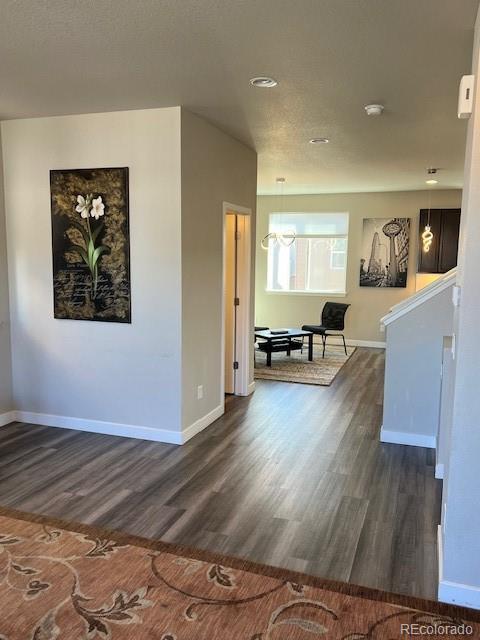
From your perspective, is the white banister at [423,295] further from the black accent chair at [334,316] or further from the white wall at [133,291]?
the black accent chair at [334,316]

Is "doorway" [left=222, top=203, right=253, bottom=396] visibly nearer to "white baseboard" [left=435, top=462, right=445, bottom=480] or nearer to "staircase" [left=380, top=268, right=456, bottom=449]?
"staircase" [left=380, top=268, right=456, bottom=449]

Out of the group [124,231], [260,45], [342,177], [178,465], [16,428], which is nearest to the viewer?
[260,45]

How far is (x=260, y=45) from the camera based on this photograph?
103 inches

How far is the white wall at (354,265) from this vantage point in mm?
8406

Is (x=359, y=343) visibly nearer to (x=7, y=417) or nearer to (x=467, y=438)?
(x=7, y=417)

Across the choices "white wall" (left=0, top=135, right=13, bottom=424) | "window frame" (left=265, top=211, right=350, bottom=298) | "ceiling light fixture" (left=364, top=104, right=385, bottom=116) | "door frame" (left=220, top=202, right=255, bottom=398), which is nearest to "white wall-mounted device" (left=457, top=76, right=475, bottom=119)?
"ceiling light fixture" (left=364, top=104, right=385, bottom=116)

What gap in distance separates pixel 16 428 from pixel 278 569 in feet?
9.89

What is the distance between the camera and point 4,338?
14.9ft

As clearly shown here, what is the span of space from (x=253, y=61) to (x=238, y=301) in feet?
9.79

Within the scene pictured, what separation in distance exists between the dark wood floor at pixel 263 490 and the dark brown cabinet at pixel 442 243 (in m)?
3.99

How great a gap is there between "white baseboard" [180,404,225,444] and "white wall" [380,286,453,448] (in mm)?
1570

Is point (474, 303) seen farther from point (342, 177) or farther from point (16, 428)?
point (342, 177)

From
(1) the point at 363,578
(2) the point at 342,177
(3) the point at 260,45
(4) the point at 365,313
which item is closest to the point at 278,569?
(1) the point at 363,578

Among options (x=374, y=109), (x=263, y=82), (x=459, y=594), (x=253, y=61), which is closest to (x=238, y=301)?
(x=374, y=109)
